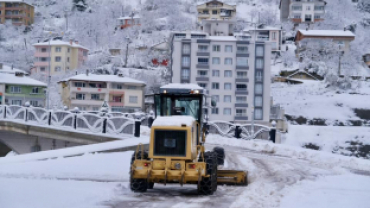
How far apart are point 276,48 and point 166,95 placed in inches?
4253

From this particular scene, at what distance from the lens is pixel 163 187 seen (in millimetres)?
15227

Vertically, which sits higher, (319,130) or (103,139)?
(103,139)

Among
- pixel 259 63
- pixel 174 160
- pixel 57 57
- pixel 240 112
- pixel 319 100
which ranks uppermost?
pixel 57 57

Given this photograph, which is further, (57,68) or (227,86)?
(57,68)

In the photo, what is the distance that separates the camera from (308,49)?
11462 centimetres

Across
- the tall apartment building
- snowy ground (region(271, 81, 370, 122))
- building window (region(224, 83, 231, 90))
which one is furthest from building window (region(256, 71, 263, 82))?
snowy ground (region(271, 81, 370, 122))

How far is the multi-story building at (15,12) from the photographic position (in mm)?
151375

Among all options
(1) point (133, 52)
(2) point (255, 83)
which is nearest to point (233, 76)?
(2) point (255, 83)

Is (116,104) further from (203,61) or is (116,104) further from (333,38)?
(333,38)

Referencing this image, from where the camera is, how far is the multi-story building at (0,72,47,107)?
79450mm

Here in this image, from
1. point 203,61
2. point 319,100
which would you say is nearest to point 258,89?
point 203,61

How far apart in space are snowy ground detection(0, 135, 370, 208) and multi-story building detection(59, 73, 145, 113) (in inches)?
2513

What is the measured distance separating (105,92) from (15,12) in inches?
3236

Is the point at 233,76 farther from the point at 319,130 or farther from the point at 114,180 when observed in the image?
the point at 114,180
